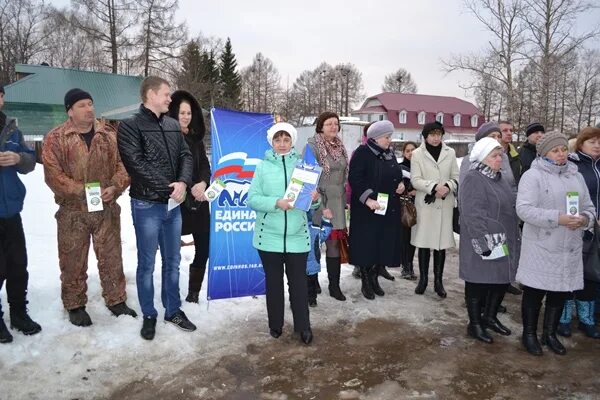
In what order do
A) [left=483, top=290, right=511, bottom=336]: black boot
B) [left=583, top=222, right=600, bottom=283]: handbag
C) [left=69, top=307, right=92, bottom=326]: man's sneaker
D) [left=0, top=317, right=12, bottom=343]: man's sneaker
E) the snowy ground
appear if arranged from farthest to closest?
[left=483, top=290, right=511, bottom=336]: black boot
[left=583, top=222, right=600, bottom=283]: handbag
[left=69, top=307, right=92, bottom=326]: man's sneaker
[left=0, top=317, right=12, bottom=343]: man's sneaker
the snowy ground

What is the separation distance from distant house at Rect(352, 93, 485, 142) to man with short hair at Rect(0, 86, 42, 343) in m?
51.9

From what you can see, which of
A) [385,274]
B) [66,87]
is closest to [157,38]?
[66,87]

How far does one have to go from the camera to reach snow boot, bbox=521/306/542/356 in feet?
12.5

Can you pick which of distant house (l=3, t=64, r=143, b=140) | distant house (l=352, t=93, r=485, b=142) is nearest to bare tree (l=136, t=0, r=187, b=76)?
distant house (l=3, t=64, r=143, b=140)

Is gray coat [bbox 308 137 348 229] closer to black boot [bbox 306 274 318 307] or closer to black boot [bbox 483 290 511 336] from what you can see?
black boot [bbox 306 274 318 307]

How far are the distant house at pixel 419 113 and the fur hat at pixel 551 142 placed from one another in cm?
5086

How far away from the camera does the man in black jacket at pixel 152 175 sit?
146 inches

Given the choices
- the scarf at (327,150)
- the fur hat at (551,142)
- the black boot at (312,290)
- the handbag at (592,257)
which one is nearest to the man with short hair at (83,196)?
the black boot at (312,290)

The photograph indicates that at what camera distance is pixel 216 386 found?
3197 mm

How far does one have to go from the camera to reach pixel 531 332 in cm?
386

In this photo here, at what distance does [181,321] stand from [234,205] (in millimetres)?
1256

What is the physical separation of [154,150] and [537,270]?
334cm

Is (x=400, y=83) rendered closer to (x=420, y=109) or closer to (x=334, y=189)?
(x=420, y=109)

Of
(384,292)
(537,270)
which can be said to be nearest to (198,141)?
(384,292)
